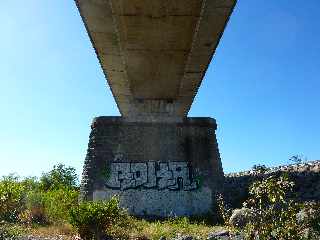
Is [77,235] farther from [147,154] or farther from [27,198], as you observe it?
[147,154]

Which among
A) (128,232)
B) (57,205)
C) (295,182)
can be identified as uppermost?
(295,182)

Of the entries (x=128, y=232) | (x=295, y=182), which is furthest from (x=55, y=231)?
(x=295, y=182)

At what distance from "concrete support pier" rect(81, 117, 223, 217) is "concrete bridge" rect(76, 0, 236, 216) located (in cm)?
4

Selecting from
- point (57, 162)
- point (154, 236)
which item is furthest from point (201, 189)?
point (57, 162)

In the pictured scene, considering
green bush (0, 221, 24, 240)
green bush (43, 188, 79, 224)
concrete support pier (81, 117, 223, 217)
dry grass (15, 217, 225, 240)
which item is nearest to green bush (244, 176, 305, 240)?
green bush (0, 221, 24, 240)

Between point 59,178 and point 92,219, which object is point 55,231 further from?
point 59,178

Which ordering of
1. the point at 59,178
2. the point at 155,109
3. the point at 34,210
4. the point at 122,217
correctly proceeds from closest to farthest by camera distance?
the point at 122,217 → the point at 34,210 → the point at 155,109 → the point at 59,178

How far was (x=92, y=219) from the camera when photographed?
12055 millimetres

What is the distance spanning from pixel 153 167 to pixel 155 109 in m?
2.87

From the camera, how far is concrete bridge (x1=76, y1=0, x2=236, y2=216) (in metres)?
10.3

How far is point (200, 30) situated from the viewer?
10.7 m

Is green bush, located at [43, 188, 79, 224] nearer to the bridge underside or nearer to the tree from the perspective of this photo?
the bridge underside

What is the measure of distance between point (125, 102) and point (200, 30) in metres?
7.79

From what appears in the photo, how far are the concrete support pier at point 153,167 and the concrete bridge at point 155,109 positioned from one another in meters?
0.04
